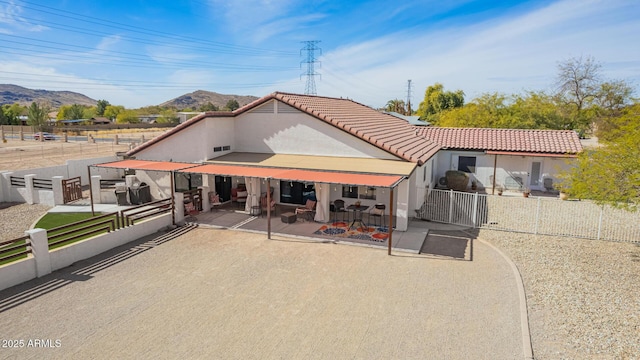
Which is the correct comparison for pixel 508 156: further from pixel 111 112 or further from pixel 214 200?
pixel 111 112

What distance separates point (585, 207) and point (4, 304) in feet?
80.6

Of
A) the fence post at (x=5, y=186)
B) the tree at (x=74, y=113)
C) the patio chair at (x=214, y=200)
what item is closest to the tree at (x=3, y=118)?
the tree at (x=74, y=113)

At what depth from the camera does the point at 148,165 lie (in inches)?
858

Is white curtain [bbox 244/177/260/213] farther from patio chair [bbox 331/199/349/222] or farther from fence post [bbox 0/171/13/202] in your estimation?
fence post [bbox 0/171/13/202]

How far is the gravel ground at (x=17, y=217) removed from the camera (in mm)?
18391

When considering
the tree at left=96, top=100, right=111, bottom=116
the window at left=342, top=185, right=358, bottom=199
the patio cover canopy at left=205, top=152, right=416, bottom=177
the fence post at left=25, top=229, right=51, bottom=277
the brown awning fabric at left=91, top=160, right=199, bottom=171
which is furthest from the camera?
the tree at left=96, top=100, right=111, bottom=116

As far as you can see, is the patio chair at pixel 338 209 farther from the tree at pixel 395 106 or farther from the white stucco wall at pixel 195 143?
the tree at pixel 395 106

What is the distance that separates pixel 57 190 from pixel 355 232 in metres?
18.7

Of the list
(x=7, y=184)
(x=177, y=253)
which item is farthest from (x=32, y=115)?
(x=177, y=253)

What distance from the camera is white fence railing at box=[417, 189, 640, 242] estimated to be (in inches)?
691

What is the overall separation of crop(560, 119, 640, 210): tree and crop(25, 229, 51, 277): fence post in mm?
19550

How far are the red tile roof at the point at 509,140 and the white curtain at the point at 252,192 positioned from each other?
1584 cm

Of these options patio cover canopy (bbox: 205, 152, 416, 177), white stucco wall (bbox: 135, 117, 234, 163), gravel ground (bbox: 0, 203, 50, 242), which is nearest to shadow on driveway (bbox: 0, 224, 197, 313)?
patio cover canopy (bbox: 205, 152, 416, 177)

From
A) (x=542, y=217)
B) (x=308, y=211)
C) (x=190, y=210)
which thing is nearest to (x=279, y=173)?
(x=308, y=211)
